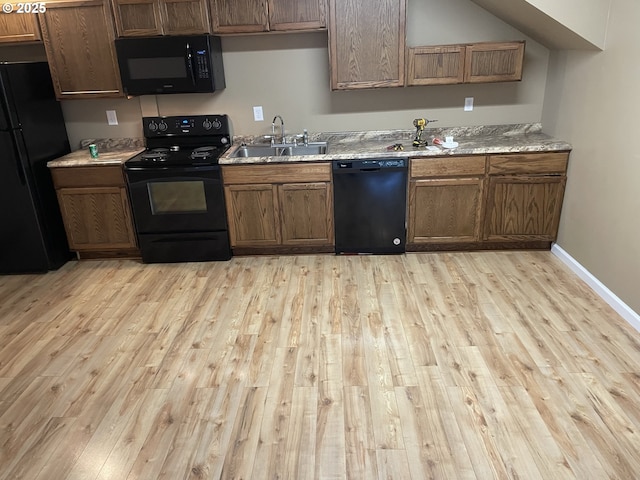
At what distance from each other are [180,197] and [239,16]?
140 cm

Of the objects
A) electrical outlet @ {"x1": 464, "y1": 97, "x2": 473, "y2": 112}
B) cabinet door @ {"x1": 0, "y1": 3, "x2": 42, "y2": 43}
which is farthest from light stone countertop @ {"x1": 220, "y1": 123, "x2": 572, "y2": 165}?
cabinet door @ {"x1": 0, "y1": 3, "x2": 42, "y2": 43}

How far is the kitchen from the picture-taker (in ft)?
9.36

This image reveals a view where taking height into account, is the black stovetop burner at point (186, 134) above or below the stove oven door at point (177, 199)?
above

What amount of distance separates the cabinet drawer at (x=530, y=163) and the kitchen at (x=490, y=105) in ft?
0.30

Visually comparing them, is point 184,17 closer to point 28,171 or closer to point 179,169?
point 179,169

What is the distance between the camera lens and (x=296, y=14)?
11.2ft

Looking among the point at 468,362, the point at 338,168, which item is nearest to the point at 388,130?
the point at 338,168

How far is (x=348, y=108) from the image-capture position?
398 centimetres

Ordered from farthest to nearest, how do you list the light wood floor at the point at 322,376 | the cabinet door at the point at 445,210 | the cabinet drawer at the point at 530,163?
the cabinet door at the point at 445,210 < the cabinet drawer at the point at 530,163 < the light wood floor at the point at 322,376

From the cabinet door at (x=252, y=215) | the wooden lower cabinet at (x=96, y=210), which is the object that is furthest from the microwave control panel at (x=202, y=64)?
the wooden lower cabinet at (x=96, y=210)

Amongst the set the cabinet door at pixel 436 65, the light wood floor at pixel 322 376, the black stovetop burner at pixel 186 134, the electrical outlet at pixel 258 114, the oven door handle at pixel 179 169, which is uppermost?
the cabinet door at pixel 436 65

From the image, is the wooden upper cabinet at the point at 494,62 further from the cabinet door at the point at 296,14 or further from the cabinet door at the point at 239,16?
the cabinet door at the point at 239,16

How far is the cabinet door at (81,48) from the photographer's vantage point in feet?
11.3

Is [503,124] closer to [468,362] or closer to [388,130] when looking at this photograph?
[388,130]
